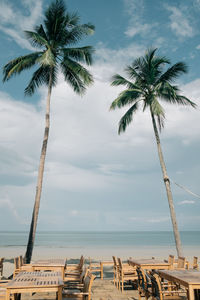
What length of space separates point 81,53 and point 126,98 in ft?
11.2

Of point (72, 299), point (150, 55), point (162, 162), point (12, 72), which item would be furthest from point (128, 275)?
point (150, 55)

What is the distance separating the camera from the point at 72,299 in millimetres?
4887

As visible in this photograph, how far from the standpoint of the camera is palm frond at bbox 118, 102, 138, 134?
14.7 m

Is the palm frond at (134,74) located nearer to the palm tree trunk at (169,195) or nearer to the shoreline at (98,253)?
the palm tree trunk at (169,195)

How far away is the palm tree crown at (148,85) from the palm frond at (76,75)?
1982 mm

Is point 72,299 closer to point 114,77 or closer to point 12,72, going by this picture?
point 12,72

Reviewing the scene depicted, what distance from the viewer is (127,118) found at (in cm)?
1480

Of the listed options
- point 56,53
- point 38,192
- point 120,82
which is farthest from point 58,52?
point 38,192

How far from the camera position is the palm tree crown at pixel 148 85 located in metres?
13.7

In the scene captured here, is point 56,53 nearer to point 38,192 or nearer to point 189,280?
point 38,192

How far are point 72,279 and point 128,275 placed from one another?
1.91m

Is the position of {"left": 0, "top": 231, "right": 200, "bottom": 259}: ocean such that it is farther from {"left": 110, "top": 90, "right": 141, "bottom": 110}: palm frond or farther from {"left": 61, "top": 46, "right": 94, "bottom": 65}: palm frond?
{"left": 61, "top": 46, "right": 94, "bottom": 65}: palm frond

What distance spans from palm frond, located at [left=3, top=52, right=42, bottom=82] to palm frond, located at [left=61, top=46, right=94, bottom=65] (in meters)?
1.42

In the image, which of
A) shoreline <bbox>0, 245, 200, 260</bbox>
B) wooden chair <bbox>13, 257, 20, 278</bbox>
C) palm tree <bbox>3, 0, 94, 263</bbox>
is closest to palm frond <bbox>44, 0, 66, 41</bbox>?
palm tree <bbox>3, 0, 94, 263</bbox>
